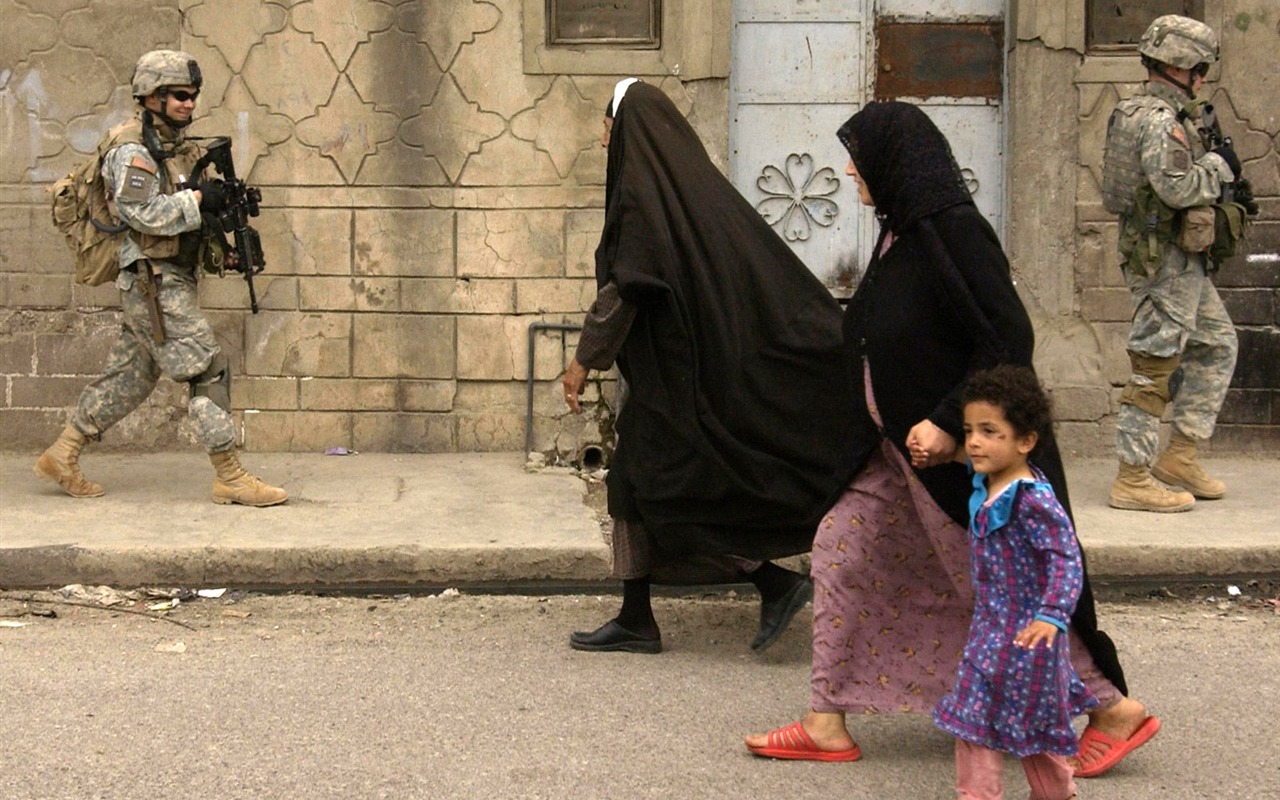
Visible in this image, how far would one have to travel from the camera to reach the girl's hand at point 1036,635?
11.0ft

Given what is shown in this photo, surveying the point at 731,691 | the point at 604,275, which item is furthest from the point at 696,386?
the point at 731,691

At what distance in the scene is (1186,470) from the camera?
7051mm

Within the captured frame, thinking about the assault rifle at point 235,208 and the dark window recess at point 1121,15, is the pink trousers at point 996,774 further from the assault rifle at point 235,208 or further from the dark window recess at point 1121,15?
the dark window recess at point 1121,15

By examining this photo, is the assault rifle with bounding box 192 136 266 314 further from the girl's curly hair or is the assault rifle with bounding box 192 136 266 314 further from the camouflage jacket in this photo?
the girl's curly hair

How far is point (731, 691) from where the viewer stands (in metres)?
4.73

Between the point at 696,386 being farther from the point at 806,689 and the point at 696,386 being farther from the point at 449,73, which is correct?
the point at 449,73

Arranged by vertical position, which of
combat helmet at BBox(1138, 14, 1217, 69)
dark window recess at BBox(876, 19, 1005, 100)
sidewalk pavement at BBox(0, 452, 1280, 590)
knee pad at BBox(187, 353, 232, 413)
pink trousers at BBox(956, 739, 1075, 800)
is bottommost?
pink trousers at BBox(956, 739, 1075, 800)

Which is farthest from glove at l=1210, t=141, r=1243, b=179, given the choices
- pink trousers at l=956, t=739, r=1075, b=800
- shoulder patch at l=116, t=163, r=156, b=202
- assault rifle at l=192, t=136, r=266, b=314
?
shoulder patch at l=116, t=163, r=156, b=202

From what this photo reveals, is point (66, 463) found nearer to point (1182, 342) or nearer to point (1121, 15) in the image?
point (1182, 342)

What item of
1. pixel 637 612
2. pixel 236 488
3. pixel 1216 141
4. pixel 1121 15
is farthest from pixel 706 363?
pixel 1121 15

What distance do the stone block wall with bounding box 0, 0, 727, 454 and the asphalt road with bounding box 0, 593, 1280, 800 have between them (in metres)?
2.21

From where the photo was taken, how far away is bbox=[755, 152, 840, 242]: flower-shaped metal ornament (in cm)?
813

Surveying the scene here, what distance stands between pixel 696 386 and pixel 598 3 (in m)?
3.59

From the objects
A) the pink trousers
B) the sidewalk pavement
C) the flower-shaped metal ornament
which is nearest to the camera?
the pink trousers
